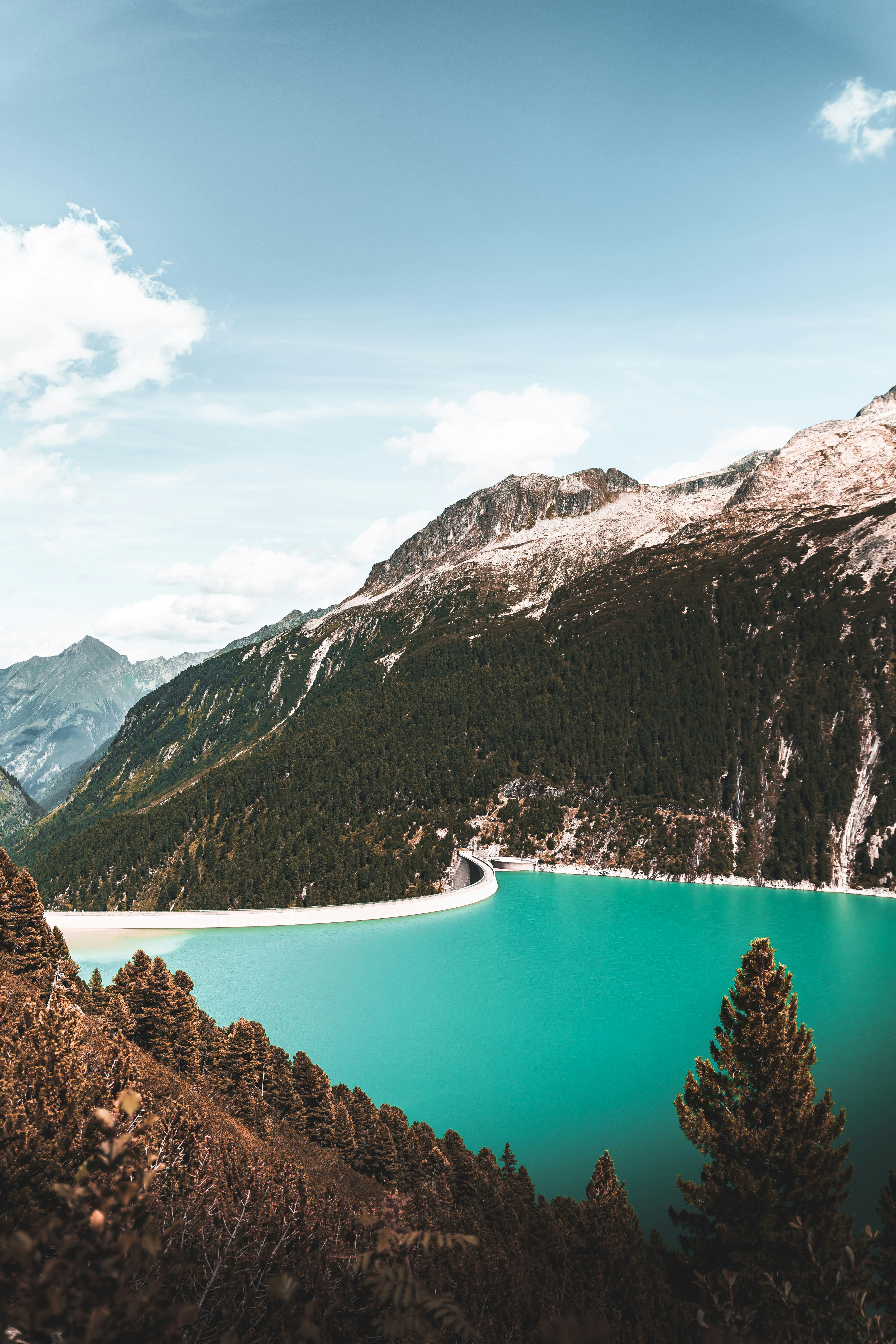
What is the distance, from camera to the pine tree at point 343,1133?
34875 millimetres

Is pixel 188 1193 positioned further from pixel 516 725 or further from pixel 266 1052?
pixel 516 725

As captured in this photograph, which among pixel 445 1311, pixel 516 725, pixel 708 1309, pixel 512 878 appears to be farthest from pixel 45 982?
pixel 516 725

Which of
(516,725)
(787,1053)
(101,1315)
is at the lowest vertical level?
(787,1053)

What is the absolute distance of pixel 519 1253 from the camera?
19906mm

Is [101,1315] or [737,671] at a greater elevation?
[737,671]

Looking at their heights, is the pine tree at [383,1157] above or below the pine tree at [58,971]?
below

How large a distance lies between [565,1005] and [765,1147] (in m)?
44.0

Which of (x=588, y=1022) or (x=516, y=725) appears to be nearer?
(x=588, y=1022)

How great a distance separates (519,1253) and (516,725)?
126 m

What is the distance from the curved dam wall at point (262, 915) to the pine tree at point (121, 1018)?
196 ft

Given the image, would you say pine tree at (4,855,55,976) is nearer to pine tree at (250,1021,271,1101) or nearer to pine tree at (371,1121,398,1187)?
pine tree at (250,1021,271,1101)

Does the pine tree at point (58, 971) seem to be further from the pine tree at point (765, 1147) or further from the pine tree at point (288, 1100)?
the pine tree at point (765, 1147)

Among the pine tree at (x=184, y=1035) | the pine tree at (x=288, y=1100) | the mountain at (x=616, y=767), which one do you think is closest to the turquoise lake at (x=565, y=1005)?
the pine tree at (x=288, y=1100)

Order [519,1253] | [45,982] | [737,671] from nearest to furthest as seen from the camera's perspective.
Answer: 1. [519,1253]
2. [45,982]
3. [737,671]
